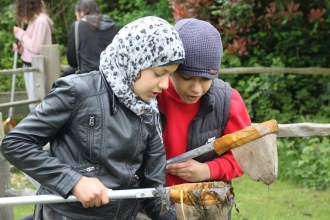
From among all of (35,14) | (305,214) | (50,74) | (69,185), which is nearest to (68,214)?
(69,185)

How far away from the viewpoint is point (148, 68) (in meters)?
2.33

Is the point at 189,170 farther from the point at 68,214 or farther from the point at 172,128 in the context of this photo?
the point at 68,214

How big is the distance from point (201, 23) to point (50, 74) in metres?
4.40

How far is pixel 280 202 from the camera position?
5.70 m

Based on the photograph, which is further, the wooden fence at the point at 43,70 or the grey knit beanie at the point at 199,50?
the wooden fence at the point at 43,70

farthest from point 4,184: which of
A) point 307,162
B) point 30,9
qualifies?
point 30,9

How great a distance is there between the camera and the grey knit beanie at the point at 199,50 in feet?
8.39

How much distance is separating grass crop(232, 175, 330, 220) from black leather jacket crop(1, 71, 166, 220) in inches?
112

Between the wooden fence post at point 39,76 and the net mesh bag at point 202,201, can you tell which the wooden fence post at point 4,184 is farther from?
the wooden fence post at point 39,76

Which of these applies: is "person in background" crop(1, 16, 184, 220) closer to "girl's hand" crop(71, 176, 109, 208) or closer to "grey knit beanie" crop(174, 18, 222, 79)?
"girl's hand" crop(71, 176, 109, 208)

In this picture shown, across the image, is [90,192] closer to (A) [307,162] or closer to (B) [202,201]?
(B) [202,201]

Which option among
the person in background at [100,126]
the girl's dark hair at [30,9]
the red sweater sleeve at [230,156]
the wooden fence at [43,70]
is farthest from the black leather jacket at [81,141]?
the girl's dark hair at [30,9]

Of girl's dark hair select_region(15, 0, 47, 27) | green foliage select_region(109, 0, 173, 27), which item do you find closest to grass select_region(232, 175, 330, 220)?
girl's dark hair select_region(15, 0, 47, 27)

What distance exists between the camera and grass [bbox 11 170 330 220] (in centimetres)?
534
